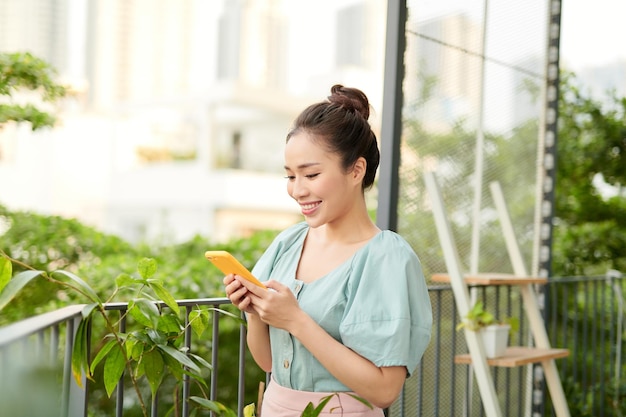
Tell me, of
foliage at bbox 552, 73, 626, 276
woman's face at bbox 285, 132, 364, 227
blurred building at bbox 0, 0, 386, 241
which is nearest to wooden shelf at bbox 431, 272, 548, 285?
woman's face at bbox 285, 132, 364, 227

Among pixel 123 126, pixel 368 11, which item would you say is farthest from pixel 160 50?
pixel 123 126

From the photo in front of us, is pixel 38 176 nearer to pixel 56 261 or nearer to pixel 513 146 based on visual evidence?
pixel 56 261

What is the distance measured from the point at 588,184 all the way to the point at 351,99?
14.2ft

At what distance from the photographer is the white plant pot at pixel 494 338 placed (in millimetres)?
2432

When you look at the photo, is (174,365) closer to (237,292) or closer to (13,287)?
(237,292)

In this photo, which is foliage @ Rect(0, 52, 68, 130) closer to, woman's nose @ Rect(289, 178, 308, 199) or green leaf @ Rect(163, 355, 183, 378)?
green leaf @ Rect(163, 355, 183, 378)

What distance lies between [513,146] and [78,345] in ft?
7.28

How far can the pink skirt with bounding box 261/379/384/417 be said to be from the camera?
128cm

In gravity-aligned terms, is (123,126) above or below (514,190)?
above

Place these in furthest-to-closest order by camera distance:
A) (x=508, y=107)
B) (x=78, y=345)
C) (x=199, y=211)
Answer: (x=199, y=211)
(x=508, y=107)
(x=78, y=345)

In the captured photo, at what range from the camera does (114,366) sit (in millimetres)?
1369

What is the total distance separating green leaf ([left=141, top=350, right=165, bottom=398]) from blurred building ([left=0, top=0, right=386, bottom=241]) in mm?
3738

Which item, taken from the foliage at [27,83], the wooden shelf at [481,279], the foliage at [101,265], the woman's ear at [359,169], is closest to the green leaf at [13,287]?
the woman's ear at [359,169]

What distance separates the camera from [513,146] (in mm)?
3051
